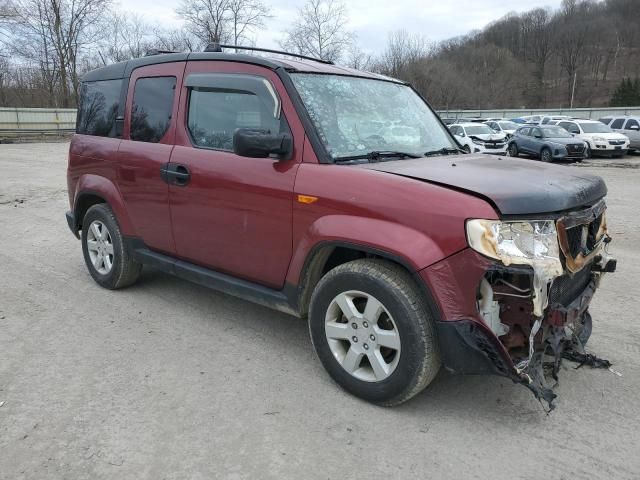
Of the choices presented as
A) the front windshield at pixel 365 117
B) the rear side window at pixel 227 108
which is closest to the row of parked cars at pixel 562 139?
the front windshield at pixel 365 117

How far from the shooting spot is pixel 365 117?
3.71 metres

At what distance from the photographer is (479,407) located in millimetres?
Answer: 3117

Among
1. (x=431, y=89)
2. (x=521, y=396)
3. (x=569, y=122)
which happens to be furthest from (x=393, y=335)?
(x=431, y=89)

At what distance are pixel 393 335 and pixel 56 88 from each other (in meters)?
49.8

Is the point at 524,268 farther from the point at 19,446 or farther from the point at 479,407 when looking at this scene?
the point at 19,446

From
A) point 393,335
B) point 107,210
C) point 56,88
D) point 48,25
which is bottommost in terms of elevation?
point 393,335

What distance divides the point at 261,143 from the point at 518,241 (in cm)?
158

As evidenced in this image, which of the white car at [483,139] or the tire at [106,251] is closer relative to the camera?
the tire at [106,251]

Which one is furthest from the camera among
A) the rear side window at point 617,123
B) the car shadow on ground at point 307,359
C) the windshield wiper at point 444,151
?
the rear side window at point 617,123

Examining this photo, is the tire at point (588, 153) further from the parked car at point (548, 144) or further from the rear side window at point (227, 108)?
the rear side window at point (227, 108)

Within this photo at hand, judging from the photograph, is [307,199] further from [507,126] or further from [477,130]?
[507,126]

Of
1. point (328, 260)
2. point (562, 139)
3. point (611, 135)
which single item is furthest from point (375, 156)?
point (611, 135)

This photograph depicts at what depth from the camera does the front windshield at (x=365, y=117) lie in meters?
3.44

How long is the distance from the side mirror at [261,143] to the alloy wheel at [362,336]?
0.98m
